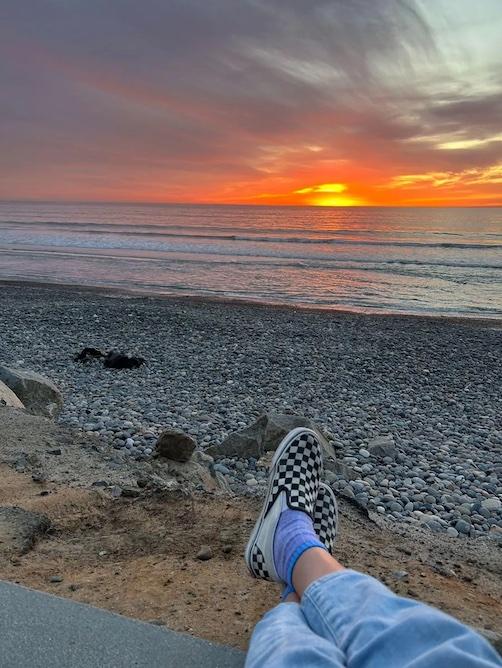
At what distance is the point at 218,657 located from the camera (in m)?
1.56

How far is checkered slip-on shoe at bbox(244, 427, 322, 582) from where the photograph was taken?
6.49ft

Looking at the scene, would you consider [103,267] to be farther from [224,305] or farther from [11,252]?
[224,305]

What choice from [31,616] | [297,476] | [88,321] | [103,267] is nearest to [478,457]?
[297,476]

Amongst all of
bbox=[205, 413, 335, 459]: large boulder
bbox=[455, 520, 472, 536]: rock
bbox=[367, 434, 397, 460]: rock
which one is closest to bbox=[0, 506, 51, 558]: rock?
bbox=[205, 413, 335, 459]: large boulder

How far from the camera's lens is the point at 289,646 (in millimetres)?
1205

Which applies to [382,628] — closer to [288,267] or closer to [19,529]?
[19,529]

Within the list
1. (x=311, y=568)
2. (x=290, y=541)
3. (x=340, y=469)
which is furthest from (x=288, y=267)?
(x=311, y=568)

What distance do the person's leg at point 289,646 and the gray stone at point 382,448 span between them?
2979 mm

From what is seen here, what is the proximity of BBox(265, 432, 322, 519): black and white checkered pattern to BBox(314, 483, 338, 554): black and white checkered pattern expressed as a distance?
0.07m

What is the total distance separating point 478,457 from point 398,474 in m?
0.85

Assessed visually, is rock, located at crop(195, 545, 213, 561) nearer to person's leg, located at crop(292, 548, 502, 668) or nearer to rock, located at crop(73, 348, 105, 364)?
person's leg, located at crop(292, 548, 502, 668)

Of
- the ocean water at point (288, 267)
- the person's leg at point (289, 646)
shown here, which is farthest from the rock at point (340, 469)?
the ocean water at point (288, 267)

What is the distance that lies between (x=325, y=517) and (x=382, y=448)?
2.05 metres

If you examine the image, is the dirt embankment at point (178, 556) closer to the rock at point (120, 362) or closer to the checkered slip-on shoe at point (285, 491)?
the checkered slip-on shoe at point (285, 491)
